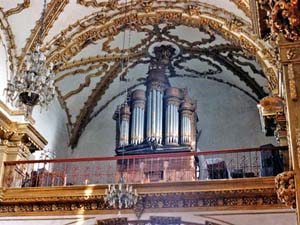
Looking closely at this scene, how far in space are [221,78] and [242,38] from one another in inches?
122

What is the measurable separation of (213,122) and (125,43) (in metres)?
3.44

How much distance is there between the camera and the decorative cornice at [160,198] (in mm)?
9992

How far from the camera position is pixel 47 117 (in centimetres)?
1395

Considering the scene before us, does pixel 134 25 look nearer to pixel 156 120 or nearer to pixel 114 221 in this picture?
pixel 156 120

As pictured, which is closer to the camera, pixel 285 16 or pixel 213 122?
pixel 285 16

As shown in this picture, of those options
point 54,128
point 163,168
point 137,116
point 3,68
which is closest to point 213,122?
point 137,116

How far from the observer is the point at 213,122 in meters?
14.7

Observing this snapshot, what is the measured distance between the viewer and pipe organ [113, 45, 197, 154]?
1259 cm

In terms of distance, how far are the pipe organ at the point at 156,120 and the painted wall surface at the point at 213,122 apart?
4.02 ft

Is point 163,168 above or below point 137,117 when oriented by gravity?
below

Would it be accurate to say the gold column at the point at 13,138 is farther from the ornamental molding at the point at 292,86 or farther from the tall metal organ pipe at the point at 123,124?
the ornamental molding at the point at 292,86

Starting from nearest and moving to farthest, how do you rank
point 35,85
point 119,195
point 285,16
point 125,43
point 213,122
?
point 285,16
point 35,85
point 119,195
point 125,43
point 213,122

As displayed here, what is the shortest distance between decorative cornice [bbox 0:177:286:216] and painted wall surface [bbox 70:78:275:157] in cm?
416

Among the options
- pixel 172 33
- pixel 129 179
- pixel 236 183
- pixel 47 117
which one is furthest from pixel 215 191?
pixel 47 117
